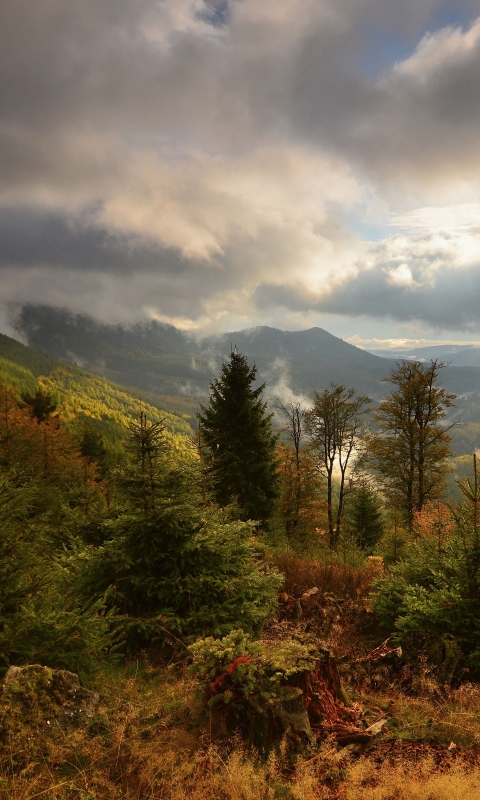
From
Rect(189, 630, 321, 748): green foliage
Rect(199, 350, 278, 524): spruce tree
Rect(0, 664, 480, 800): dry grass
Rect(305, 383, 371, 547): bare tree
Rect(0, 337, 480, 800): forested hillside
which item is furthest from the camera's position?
Rect(305, 383, 371, 547): bare tree

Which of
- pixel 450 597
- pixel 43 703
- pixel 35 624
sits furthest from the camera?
pixel 450 597

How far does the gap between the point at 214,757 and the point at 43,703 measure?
175 centimetres

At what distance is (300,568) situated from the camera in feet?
39.2

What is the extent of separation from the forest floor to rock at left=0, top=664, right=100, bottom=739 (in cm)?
11

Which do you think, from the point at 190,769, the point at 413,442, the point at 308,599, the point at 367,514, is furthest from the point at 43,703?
the point at 367,514

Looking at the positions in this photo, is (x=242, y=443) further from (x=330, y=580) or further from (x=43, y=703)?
(x=43, y=703)

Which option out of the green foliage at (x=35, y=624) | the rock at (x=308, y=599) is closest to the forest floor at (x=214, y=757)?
the green foliage at (x=35, y=624)

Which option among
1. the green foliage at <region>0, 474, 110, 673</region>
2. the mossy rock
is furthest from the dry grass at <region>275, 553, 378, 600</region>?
the green foliage at <region>0, 474, 110, 673</region>

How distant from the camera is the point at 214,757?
11.6 ft

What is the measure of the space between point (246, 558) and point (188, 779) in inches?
154

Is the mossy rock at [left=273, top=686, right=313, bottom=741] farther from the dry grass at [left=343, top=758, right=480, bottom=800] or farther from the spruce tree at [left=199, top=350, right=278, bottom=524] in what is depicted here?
the spruce tree at [left=199, top=350, right=278, bottom=524]

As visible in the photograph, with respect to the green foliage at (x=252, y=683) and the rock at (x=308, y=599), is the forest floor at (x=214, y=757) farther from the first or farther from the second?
the rock at (x=308, y=599)

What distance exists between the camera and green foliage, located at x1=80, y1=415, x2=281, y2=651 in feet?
19.8

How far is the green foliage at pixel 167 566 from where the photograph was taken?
602 cm
